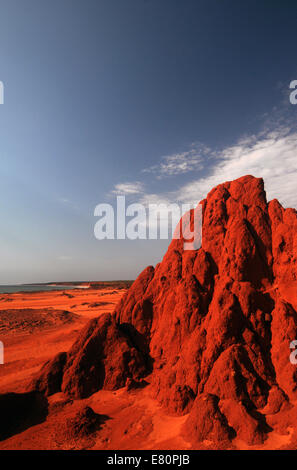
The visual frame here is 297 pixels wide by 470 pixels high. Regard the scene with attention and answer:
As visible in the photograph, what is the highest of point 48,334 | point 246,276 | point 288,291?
point 246,276

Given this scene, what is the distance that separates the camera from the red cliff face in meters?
8.07

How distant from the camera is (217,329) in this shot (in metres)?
9.59

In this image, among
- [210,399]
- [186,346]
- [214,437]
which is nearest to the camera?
[214,437]

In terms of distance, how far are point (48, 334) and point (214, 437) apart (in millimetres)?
23734

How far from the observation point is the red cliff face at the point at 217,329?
807 cm

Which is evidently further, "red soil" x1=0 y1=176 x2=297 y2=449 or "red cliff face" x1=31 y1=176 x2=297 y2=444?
"red cliff face" x1=31 y1=176 x2=297 y2=444

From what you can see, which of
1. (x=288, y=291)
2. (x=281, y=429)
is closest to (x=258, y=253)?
(x=288, y=291)

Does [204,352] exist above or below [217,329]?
below

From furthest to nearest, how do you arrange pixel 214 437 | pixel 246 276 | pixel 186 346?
1. pixel 246 276
2. pixel 186 346
3. pixel 214 437

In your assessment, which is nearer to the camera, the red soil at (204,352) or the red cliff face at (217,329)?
the red soil at (204,352)

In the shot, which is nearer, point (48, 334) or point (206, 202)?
point (206, 202)
